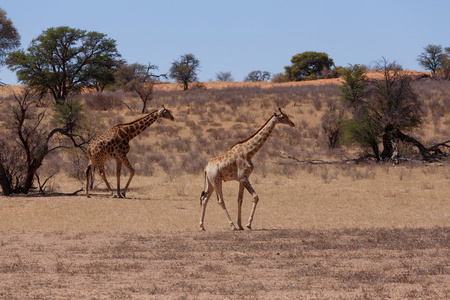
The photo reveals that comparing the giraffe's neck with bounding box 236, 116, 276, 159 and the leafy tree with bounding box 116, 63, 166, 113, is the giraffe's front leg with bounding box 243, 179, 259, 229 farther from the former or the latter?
the leafy tree with bounding box 116, 63, 166, 113

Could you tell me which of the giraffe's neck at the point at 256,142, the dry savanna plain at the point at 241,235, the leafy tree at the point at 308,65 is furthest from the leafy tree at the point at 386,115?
the leafy tree at the point at 308,65

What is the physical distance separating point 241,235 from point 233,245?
1.26m

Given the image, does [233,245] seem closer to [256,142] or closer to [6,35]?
[256,142]

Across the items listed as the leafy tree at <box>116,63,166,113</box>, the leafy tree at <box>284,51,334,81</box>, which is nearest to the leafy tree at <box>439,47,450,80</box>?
the leafy tree at <box>284,51,334,81</box>

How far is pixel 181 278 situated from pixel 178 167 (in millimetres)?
19194

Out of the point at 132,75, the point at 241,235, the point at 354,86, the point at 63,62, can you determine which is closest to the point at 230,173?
the point at 241,235

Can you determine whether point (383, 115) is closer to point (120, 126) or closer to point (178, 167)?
point (178, 167)

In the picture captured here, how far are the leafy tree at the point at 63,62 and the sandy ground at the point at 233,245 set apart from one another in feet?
81.0

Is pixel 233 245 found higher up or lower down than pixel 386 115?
lower down

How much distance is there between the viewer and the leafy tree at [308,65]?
75.8 meters

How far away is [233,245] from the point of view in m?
11.5

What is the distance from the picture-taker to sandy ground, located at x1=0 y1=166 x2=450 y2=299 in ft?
26.6

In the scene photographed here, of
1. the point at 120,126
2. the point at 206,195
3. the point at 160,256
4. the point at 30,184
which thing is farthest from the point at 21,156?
the point at 160,256

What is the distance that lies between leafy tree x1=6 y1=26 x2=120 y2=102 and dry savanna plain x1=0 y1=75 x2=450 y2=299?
41.4ft
